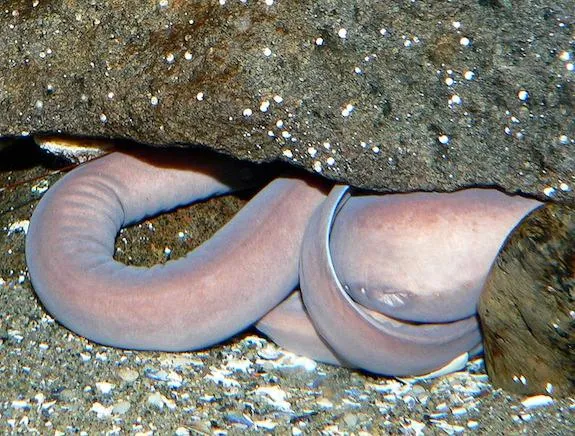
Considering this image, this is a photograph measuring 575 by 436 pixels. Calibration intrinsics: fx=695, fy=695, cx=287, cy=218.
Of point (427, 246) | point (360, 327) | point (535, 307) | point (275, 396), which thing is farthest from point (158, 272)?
point (535, 307)

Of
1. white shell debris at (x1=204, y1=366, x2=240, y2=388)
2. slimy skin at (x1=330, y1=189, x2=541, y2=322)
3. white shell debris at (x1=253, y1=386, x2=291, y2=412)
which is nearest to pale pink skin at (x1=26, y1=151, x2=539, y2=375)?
Answer: slimy skin at (x1=330, y1=189, x2=541, y2=322)

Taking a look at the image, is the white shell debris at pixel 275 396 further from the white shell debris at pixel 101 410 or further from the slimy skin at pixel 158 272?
the white shell debris at pixel 101 410

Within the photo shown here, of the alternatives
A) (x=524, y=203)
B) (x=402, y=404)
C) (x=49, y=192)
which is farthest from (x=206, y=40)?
(x=402, y=404)

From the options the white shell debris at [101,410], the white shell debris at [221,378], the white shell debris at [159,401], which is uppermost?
the white shell debris at [101,410]

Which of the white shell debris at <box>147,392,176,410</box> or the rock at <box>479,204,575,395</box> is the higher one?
the rock at <box>479,204,575,395</box>

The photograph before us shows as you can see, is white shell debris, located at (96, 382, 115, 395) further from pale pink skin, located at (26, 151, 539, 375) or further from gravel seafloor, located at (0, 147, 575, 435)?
pale pink skin, located at (26, 151, 539, 375)

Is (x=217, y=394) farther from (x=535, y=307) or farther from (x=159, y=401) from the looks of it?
(x=535, y=307)

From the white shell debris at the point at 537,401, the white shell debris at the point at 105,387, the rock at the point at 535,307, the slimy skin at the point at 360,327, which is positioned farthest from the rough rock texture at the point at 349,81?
the white shell debris at the point at 105,387
